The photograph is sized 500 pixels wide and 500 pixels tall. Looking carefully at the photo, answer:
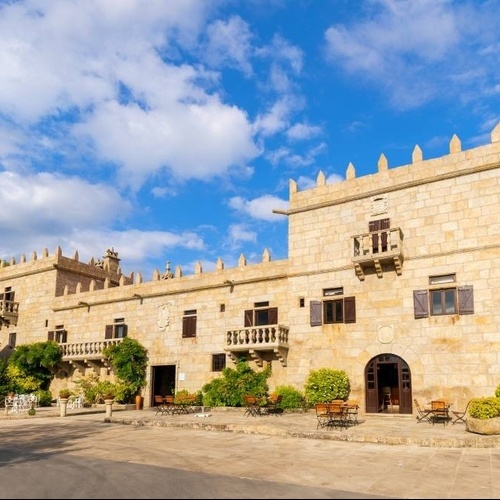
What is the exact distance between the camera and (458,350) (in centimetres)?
2023

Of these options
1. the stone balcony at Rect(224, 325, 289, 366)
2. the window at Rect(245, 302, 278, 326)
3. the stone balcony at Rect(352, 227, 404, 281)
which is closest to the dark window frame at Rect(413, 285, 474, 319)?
the stone balcony at Rect(352, 227, 404, 281)

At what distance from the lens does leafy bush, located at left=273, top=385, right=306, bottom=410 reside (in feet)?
75.5

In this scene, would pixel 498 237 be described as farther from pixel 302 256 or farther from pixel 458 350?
pixel 302 256

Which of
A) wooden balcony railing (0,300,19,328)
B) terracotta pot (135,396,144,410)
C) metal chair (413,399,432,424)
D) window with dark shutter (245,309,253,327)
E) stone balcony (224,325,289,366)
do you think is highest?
wooden balcony railing (0,300,19,328)

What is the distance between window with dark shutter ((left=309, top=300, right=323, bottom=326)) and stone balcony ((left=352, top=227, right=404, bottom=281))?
243cm

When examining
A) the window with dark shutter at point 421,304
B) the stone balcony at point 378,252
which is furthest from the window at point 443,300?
the stone balcony at point 378,252

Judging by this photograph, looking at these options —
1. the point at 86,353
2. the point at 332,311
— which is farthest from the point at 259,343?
the point at 86,353

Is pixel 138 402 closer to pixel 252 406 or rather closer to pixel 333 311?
pixel 252 406

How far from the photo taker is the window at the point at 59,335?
34669 millimetres

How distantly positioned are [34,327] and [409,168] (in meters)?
27.4

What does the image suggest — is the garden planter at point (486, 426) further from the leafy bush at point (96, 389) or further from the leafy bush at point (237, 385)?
the leafy bush at point (96, 389)

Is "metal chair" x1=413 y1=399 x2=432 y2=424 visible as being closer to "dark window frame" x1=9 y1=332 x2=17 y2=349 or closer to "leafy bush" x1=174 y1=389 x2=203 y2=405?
"leafy bush" x1=174 y1=389 x2=203 y2=405

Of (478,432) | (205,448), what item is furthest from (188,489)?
(478,432)

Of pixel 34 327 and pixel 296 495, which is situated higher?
pixel 34 327
